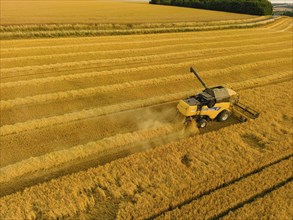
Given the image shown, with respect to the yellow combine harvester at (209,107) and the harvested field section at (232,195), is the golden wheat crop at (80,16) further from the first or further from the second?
the harvested field section at (232,195)

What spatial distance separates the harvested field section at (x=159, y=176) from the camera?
9.19m

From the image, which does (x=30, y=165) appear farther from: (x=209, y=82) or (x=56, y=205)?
(x=209, y=82)

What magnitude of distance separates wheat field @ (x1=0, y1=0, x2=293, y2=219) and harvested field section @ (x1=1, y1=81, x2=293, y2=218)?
38 millimetres

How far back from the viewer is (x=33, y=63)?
21797 mm

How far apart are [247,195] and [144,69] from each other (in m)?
14.4

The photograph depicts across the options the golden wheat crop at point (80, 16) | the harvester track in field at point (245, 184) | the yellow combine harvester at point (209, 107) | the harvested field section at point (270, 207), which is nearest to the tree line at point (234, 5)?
the golden wheat crop at point (80, 16)

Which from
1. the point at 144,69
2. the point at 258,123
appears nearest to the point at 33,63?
the point at 144,69

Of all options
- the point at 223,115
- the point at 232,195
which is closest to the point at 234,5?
the point at 223,115

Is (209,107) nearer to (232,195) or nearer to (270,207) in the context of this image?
(232,195)

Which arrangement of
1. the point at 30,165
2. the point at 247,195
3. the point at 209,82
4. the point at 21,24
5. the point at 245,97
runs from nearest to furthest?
the point at 247,195 < the point at 30,165 < the point at 245,97 < the point at 209,82 < the point at 21,24

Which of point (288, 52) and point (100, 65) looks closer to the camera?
point (100, 65)

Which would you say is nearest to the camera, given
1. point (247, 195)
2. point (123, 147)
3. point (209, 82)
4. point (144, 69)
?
point (247, 195)

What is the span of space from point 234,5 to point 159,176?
8417cm

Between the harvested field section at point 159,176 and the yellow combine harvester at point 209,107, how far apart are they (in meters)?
0.87
